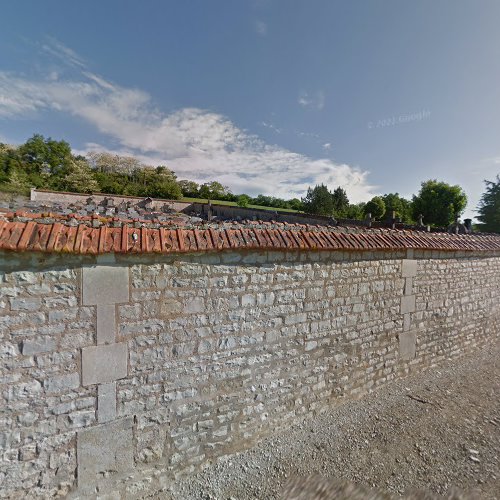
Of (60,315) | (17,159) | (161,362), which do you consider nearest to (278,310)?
(161,362)

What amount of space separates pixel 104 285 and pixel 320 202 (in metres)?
33.7

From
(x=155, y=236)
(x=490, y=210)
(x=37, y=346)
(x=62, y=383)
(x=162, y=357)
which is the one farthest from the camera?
(x=490, y=210)

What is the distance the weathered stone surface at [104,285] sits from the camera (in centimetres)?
262

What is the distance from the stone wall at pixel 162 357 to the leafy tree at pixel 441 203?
26.9 meters

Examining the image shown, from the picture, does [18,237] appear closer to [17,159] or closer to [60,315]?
[60,315]

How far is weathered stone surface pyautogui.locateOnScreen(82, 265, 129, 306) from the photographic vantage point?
2.62 m

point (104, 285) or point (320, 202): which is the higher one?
point (320, 202)

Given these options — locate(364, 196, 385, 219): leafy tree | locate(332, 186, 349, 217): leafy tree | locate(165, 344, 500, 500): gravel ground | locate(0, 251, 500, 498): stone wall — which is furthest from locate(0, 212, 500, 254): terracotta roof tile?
locate(332, 186, 349, 217): leafy tree

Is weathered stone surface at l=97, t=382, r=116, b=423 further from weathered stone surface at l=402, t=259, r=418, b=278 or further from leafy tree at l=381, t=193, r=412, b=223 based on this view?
leafy tree at l=381, t=193, r=412, b=223

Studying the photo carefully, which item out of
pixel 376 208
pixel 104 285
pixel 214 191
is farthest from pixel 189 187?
pixel 104 285

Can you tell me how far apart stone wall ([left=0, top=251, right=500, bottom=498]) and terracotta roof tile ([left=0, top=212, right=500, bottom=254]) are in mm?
185

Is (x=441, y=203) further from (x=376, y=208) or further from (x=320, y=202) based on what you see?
(x=320, y=202)

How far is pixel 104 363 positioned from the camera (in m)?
2.72

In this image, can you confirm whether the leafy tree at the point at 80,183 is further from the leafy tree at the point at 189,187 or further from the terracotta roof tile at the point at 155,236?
the terracotta roof tile at the point at 155,236
